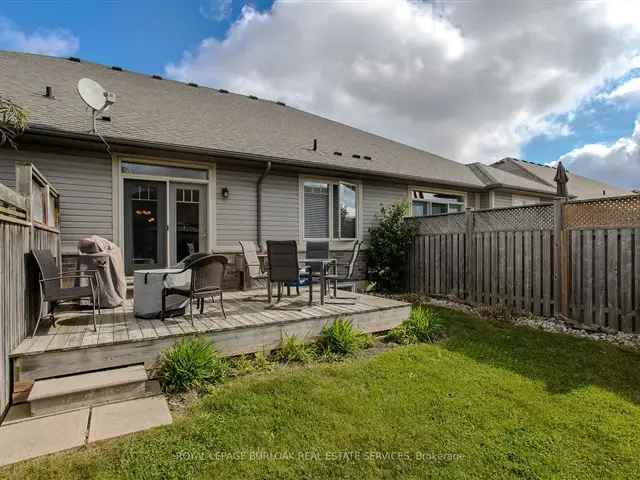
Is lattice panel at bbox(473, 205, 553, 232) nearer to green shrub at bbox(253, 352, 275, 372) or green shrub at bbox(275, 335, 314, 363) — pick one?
green shrub at bbox(275, 335, 314, 363)

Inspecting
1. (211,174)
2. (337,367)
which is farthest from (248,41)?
(337,367)

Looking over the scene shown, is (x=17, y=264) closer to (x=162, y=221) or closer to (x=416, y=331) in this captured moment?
(x=162, y=221)

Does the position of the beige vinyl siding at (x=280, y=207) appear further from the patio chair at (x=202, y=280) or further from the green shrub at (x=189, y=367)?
the green shrub at (x=189, y=367)

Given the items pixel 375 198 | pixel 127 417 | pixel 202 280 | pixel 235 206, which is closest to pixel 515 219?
pixel 375 198

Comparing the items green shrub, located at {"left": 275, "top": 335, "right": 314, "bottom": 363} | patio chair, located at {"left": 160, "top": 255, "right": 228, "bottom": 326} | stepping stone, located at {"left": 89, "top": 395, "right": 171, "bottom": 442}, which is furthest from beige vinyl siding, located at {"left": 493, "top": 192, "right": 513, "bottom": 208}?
stepping stone, located at {"left": 89, "top": 395, "right": 171, "bottom": 442}

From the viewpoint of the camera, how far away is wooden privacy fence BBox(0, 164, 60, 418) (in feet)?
8.42

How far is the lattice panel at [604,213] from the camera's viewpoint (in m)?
4.78

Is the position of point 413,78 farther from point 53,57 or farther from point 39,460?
point 39,460

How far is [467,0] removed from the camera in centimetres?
713

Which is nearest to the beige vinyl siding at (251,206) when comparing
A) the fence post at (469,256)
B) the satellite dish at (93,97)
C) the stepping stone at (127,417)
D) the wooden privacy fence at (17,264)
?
the satellite dish at (93,97)

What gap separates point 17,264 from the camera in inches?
116

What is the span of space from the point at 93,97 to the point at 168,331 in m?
4.55

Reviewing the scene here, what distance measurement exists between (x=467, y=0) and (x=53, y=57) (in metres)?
10.2

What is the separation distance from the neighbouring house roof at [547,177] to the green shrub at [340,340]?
13370 millimetres
